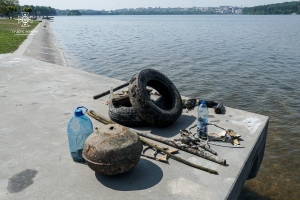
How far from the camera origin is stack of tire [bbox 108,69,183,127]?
577cm

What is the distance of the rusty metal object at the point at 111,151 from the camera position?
4051 millimetres

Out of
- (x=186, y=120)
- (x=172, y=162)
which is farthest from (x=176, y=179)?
(x=186, y=120)

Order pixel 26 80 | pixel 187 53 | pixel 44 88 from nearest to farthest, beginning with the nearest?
pixel 44 88
pixel 26 80
pixel 187 53

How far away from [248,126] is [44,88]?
6.48 m

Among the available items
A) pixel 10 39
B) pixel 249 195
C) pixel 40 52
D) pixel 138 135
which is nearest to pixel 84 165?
pixel 138 135

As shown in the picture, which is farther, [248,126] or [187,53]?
[187,53]

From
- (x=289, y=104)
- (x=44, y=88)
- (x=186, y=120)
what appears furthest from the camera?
(x=289, y=104)

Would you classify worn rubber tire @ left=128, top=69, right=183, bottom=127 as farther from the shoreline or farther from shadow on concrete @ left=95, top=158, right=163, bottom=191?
the shoreline

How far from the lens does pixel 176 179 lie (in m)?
4.32

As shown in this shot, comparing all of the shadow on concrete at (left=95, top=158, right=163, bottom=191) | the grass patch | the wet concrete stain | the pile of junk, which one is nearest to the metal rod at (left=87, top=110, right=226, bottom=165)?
the pile of junk

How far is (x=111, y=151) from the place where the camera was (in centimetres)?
403

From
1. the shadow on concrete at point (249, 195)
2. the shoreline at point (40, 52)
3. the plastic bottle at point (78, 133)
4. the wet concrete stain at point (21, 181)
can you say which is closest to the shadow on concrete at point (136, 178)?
the plastic bottle at point (78, 133)

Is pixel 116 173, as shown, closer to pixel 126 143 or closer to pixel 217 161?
pixel 126 143

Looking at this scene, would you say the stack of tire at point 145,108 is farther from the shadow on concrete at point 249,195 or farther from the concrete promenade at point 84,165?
the shadow on concrete at point 249,195
